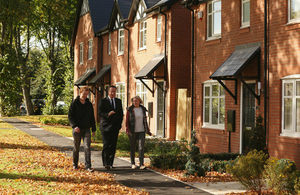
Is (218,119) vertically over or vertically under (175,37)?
under

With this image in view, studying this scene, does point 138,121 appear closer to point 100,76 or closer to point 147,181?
point 147,181

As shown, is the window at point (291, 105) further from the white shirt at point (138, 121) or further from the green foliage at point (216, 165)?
the white shirt at point (138, 121)

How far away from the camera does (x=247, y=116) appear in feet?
46.4

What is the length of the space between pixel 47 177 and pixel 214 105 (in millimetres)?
8185

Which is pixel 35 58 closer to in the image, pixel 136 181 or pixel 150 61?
pixel 150 61

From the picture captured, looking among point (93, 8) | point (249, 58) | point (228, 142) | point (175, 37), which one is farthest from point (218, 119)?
point (93, 8)

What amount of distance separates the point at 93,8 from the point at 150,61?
1332 centimetres

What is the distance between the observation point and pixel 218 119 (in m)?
15.9

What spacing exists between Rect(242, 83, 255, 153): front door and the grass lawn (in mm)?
5710

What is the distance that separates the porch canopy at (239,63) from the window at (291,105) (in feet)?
3.66

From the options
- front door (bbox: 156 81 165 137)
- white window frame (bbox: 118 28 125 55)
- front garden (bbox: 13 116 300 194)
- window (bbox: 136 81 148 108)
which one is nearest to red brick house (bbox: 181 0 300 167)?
front garden (bbox: 13 116 300 194)

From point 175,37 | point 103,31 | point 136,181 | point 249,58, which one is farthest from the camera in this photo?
point 103,31

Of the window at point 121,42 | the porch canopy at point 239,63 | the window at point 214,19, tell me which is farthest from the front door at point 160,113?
the porch canopy at point 239,63

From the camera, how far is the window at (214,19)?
1606 cm
